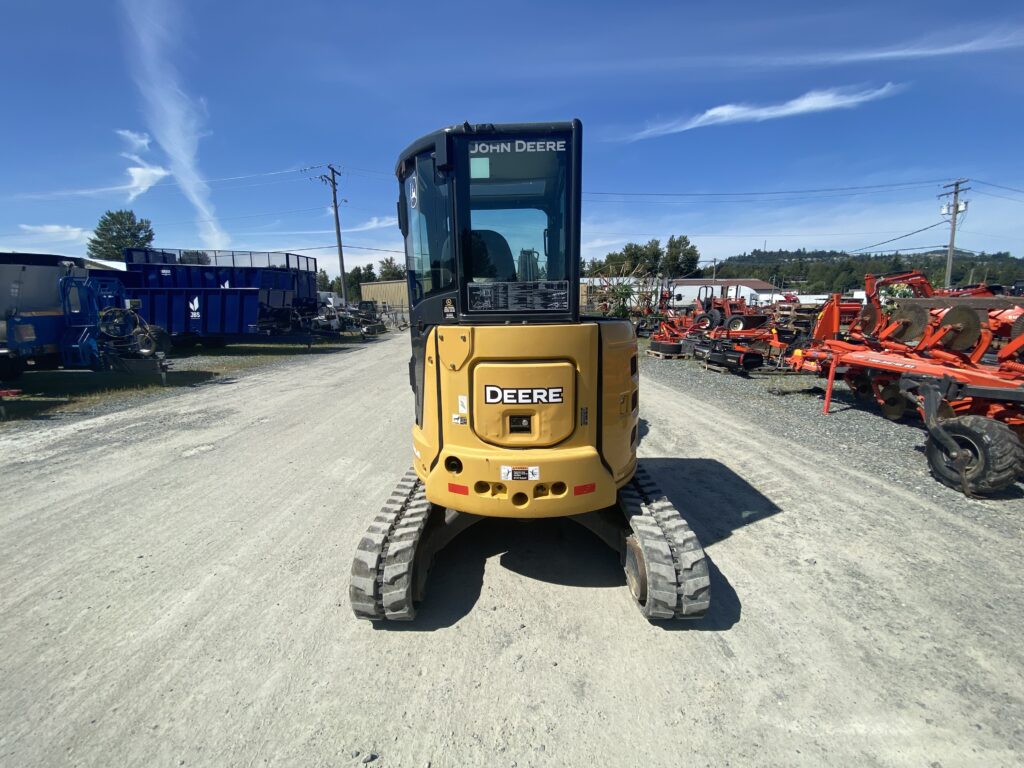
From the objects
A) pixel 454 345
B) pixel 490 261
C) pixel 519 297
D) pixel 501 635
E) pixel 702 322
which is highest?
pixel 490 261

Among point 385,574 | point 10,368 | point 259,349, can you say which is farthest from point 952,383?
point 259,349

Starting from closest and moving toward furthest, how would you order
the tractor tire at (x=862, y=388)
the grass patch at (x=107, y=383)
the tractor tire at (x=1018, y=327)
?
the tractor tire at (x=1018, y=327) → the grass patch at (x=107, y=383) → the tractor tire at (x=862, y=388)

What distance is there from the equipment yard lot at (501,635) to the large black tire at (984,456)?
0.23 m

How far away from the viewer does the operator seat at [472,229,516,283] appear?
306 cm

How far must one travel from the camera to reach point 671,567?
292 centimetres

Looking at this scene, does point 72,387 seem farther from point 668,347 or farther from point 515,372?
point 668,347

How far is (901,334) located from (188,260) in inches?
1060

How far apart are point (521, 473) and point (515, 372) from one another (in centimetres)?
60

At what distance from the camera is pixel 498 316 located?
301cm

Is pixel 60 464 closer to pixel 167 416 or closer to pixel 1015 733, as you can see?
pixel 167 416

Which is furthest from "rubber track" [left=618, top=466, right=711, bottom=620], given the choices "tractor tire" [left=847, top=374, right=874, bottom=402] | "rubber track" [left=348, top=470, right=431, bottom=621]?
"tractor tire" [left=847, top=374, right=874, bottom=402]

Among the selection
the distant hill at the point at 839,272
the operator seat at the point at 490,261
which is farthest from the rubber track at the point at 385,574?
the distant hill at the point at 839,272

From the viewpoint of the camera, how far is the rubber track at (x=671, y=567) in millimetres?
2863

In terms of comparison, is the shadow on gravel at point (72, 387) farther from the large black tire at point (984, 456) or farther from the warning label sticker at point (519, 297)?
the large black tire at point (984, 456)
